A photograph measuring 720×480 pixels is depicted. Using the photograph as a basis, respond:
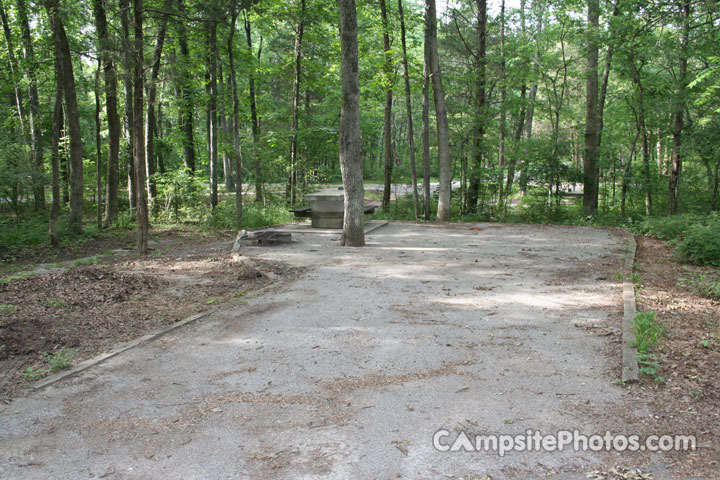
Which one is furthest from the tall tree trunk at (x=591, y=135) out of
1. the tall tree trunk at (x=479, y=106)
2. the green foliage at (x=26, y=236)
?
the green foliage at (x=26, y=236)

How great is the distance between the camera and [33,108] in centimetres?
1780

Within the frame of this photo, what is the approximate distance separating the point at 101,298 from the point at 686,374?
676cm

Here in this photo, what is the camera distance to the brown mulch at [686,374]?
9.55 ft

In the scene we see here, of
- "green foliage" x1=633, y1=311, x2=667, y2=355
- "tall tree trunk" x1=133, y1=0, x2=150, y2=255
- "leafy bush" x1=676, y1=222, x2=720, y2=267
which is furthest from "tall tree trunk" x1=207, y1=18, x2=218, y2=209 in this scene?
"green foliage" x1=633, y1=311, x2=667, y2=355

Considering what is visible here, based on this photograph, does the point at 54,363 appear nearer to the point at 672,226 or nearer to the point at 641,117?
the point at 672,226

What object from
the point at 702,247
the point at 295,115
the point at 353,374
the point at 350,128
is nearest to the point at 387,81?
the point at 295,115

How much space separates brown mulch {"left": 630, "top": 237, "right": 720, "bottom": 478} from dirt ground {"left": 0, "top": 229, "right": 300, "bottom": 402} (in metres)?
4.78

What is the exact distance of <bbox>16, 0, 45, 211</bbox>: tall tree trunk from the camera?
14227 millimetres

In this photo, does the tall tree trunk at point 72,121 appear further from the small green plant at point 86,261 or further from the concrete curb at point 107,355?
the concrete curb at point 107,355

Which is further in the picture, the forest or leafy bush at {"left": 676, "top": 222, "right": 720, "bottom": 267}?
the forest

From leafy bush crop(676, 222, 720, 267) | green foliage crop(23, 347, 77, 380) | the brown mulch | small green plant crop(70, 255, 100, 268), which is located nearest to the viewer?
the brown mulch

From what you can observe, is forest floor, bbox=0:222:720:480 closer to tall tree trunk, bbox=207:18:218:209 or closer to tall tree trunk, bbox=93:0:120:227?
tall tree trunk, bbox=93:0:120:227

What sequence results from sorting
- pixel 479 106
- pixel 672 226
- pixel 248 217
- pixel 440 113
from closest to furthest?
pixel 672 226 < pixel 440 113 < pixel 248 217 < pixel 479 106

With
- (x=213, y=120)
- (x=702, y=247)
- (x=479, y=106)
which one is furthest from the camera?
(x=213, y=120)
